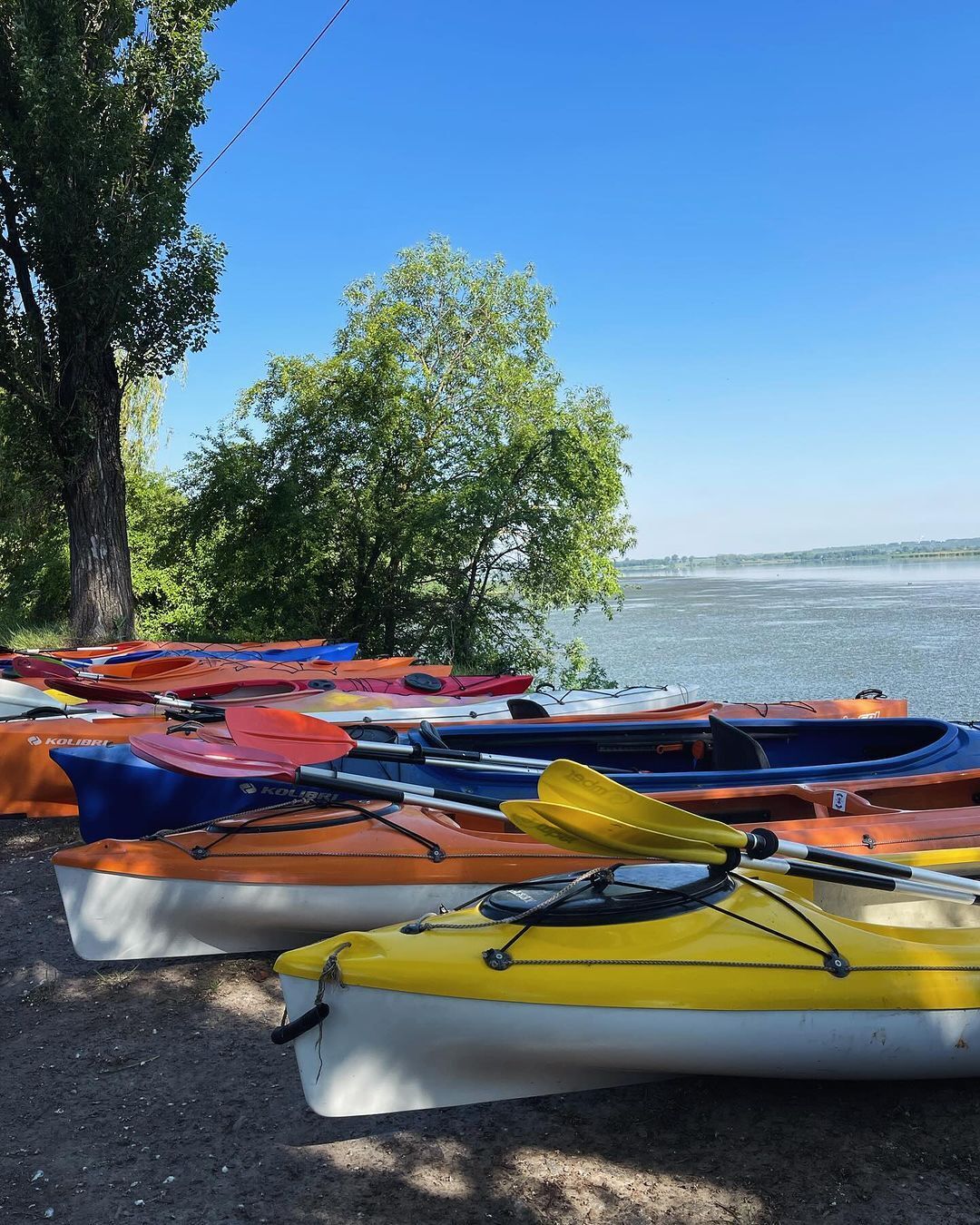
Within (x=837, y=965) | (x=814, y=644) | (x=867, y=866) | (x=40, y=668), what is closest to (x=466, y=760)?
(x=867, y=866)

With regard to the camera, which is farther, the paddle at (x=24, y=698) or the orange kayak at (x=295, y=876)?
the paddle at (x=24, y=698)

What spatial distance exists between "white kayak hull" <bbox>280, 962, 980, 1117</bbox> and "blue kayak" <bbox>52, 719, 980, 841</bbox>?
1677 millimetres

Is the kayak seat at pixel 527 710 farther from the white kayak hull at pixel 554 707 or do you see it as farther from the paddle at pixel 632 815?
the paddle at pixel 632 815

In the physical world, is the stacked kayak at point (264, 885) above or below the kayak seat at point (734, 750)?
below

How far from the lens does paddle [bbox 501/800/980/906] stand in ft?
8.75

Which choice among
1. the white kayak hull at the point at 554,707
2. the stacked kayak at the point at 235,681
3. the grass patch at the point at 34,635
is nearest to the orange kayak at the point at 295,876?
the white kayak hull at the point at 554,707

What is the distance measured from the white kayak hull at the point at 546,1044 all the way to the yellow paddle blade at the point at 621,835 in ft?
1.45

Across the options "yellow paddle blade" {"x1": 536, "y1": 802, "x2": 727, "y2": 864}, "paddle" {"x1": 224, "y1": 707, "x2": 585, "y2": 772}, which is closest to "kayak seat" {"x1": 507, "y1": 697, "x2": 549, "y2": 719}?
"paddle" {"x1": 224, "y1": 707, "x2": 585, "y2": 772}

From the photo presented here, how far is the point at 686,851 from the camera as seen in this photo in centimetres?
272

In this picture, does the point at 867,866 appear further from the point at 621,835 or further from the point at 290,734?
the point at 290,734

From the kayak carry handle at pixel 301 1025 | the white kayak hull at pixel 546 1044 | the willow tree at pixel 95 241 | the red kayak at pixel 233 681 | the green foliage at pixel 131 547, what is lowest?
the white kayak hull at pixel 546 1044

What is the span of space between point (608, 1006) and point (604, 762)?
2.98 metres

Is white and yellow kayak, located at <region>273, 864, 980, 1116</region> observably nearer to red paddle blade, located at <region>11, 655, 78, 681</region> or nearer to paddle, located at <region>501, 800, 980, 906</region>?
paddle, located at <region>501, 800, 980, 906</region>

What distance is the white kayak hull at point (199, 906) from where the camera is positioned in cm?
374
